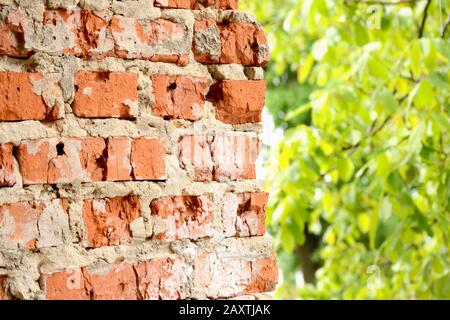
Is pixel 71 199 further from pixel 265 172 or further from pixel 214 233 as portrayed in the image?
pixel 265 172

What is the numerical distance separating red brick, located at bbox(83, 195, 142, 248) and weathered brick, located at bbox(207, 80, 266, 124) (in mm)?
233

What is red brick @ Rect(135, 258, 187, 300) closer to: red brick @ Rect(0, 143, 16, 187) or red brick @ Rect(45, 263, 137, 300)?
red brick @ Rect(45, 263, 137, 300)

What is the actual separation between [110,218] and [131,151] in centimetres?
12

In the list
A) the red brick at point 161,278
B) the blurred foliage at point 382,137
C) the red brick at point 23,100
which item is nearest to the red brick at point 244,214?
the red brick at point 161,278

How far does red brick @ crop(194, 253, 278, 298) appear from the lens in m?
1.25

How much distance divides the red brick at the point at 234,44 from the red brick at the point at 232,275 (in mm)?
349

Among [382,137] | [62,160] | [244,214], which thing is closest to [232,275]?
[244,214]

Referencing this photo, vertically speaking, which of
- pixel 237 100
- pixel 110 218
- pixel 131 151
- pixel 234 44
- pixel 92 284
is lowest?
pixel 92 284

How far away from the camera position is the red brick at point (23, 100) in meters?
1.10

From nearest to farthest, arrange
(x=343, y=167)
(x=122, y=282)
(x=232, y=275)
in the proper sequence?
(x=122, y=282), (x=232, y=275), (x=343, y=167)

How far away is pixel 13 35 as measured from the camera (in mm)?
1106

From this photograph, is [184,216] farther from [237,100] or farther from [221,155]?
[237,100]
